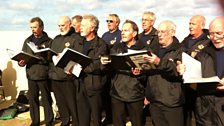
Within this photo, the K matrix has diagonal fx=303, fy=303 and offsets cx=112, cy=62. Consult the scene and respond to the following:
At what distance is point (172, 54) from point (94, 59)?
118cm

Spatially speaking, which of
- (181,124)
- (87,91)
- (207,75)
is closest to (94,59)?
(87,91)

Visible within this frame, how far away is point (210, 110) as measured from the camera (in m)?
2.78

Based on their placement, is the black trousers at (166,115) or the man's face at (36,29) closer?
the black trousers at (166,115)

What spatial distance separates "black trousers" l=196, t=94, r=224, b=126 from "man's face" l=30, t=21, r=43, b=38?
113 inches

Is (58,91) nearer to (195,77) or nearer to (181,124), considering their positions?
(181,124)

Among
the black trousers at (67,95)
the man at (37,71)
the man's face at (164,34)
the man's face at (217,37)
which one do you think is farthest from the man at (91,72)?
the man's face at (217,37)

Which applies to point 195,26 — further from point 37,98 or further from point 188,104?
point 37,98

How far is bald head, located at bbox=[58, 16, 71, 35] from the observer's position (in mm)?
4461

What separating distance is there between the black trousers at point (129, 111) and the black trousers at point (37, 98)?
5.30 ft

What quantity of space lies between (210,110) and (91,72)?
1718mm

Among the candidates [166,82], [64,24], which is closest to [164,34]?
[166,82]

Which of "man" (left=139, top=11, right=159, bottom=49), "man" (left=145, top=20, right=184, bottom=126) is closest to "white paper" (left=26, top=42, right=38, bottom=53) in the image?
"man" (left=139, top=11, right=159, bottom=49)

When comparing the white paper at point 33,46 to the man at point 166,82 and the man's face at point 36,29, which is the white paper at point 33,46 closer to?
the man's face at point 36,29

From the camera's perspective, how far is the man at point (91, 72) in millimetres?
3916
